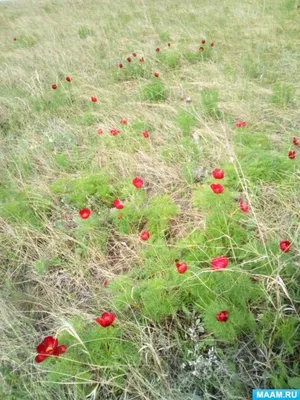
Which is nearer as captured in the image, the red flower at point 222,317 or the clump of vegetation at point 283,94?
the red flower at point 222,317

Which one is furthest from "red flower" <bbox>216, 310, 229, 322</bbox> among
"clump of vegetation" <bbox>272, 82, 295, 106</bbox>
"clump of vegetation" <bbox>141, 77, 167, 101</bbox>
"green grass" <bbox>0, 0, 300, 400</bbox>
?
"clump of vegetation" <bbox>141, 77, 167, 101</bbox>

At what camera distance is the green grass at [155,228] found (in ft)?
5.31

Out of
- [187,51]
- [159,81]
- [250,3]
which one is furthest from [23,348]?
[250,3]

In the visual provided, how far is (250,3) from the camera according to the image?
757cm

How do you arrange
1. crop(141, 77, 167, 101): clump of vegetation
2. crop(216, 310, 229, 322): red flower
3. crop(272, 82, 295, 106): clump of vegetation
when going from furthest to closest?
1. crop(141, 77, 167, 101): clump of vegetation
2. crop(272, 82, 295, 106): clump of vegetation
3. crop(216, 310, 229, 322): red flower

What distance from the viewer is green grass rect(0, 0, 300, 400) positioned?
1618mm

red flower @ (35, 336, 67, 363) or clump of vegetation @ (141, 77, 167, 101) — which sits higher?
clump of vegetation @ (141, 77, 167, 101)

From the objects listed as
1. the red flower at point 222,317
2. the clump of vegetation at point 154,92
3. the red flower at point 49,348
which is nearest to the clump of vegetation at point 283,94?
the clump of vegetation at point 154,92

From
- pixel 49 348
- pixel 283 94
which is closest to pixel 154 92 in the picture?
pixel 283 94

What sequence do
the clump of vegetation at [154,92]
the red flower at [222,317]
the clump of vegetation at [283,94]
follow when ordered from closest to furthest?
1. the red flower at [222,317]
2. the clump of vegetation at [283,94]
3. the clump of vegetation at [154,92]

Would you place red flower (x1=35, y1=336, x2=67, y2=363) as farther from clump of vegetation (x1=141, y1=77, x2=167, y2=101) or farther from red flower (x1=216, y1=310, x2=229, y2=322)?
clump of vegetation (x1=141, y1=77, x2=167, y2=101)

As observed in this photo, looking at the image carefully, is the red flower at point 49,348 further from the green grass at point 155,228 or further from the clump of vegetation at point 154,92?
the clump of vegetation at point 154,92

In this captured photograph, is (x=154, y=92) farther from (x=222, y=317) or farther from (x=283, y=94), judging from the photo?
(x=222, y=317)

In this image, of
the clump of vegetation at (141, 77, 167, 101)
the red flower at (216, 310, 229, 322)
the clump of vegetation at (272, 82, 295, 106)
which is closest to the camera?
the red flower at (216, 310, 229, 322)
